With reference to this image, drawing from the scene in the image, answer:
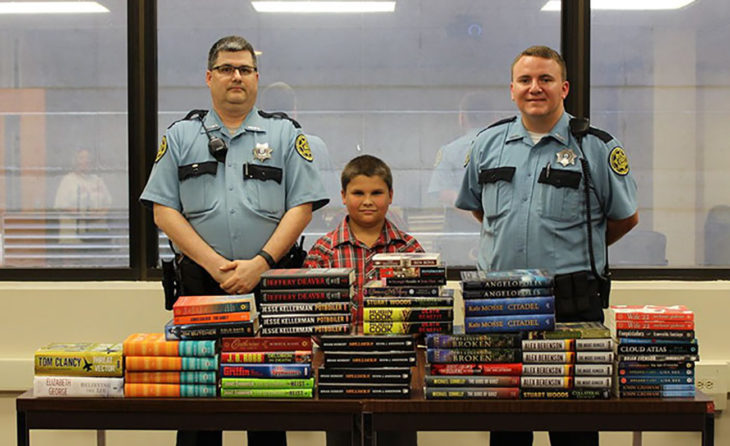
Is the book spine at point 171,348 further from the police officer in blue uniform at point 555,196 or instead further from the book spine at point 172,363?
the police officer in blue uniform at point 555,196

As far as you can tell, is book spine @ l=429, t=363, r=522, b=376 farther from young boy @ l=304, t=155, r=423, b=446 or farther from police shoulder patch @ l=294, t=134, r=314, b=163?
police shoulder patch @ l=294, t=134, r=314, b=163

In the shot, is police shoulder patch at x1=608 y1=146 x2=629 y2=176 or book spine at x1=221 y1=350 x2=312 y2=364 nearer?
book spine at x1=221 y1=350 x2=312 y2=364

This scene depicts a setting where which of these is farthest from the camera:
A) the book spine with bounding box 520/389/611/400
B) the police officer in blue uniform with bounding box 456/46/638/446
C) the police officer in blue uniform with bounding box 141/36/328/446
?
the police officer in blue uniform with bounding box 141/36/328/446

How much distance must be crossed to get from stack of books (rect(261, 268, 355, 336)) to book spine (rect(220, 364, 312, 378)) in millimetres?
124

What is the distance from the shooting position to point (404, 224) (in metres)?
3.81

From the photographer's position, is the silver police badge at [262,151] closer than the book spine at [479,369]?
No

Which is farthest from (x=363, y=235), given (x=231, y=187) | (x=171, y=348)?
(x=171, y=348)

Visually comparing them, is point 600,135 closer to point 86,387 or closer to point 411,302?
point 411,302

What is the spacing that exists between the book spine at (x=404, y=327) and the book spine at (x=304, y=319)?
7cm

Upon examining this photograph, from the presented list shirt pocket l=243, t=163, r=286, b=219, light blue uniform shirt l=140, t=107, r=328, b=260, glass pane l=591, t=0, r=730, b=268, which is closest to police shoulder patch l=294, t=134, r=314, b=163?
light blue uniform shirt l=140, t=107, r=328, b=260

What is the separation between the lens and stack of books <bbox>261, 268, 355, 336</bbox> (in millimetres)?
2092

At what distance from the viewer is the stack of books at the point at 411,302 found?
208 centimetres

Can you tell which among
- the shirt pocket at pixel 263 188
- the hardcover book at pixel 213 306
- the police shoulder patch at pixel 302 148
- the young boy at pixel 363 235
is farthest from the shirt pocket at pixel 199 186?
the hardcover book at pixel 213 306

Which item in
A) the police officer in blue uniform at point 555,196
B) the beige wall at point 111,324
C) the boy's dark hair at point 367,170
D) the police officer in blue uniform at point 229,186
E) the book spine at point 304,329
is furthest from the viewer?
the beige wall at point 111,324
